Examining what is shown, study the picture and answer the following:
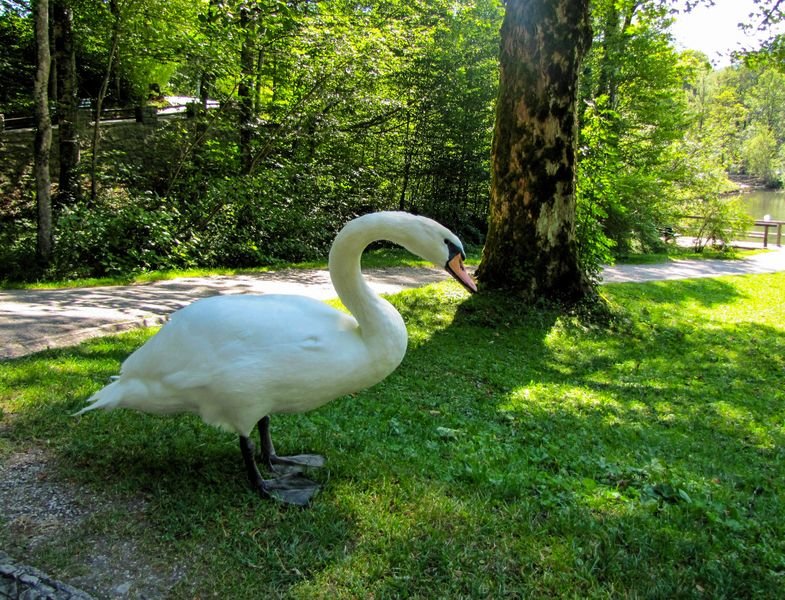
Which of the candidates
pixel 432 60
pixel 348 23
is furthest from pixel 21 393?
pixel 432 60

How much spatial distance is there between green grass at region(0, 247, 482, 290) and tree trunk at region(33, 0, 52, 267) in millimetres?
930

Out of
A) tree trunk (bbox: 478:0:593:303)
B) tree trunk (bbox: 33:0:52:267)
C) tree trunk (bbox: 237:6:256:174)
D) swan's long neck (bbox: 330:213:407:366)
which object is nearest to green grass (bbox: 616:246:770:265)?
tree trunk (bbox: 478:0:593:303)

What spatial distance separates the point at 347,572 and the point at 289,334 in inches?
44.7

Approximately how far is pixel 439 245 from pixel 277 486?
5.25 feet

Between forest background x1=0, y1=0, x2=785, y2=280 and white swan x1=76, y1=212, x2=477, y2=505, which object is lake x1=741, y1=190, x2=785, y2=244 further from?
white swan x1=76, y1=212, x2=477, y2=505

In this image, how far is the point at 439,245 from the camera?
117 inches

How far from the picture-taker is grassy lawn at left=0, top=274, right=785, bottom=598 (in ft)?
8.42

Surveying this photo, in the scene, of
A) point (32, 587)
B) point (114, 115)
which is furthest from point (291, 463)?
point (114, 115)

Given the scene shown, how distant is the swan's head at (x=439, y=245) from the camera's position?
2965 millimetres

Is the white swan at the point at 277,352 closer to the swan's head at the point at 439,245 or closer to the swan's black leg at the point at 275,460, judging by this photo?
the swan's head at the point at 439,245

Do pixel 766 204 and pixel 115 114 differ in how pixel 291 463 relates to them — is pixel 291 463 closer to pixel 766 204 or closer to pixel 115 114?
pixel 115 114

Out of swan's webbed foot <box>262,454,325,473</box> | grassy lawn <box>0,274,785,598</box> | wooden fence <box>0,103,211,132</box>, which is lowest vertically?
grassy lawn <box>0,274,785,598</box>

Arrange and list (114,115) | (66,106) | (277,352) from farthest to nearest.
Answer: (114,115) → (66,106) → (277,352)

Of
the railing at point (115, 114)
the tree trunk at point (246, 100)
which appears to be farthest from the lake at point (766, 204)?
the railing at point (115, 114)
